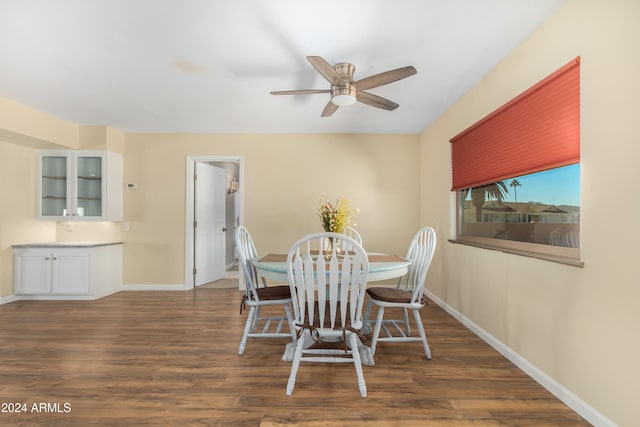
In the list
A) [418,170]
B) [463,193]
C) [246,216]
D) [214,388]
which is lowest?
[214,388]

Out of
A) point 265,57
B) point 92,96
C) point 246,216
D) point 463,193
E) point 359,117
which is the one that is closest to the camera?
point 265,57

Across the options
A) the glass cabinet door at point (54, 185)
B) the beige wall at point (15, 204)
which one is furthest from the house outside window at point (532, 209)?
the beige wall at point (15, 204)

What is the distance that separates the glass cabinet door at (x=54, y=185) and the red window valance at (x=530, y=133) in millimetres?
5227

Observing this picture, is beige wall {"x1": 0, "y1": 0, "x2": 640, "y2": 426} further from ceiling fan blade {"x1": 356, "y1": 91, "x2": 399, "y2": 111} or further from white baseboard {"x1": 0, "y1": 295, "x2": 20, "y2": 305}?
ceiling fan blade {"x1": 356, "y1": 91, "x2": 399, "y2": 111}

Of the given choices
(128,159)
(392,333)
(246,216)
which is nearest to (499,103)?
(392,333)

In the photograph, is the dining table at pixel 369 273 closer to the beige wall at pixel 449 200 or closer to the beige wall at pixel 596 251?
the beige wall at pixel 449 200

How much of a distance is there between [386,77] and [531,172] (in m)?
1.23

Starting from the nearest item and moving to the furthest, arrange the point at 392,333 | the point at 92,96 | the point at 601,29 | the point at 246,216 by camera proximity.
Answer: the point at 601,29 → the point at 392,333 → the point at 92,96 → the point at 246,216

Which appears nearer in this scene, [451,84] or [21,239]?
[451,84]

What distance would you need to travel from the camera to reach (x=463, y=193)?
3.66 m

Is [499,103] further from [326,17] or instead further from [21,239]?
[21,239]

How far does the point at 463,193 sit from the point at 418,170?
1316 millimetres

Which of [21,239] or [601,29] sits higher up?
[601,29]

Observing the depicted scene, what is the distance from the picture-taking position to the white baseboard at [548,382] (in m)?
1.68
